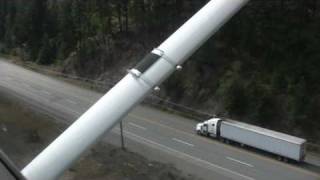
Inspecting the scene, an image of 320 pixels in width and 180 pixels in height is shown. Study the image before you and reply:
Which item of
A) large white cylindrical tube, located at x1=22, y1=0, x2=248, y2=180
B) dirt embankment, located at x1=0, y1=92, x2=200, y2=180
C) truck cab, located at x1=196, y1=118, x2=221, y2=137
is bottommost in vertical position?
truck cab, located at x1=196, y1=118, x2=221, y2=137

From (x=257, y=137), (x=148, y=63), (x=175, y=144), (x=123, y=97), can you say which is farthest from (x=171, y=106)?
(x=123, y=97)

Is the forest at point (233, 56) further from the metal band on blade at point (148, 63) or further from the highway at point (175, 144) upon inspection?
the metal band on blade at point (148, 63)

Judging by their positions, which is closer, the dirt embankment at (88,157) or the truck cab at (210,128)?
the dirt embankment at (88,157)

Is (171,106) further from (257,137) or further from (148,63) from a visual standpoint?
(148,63)

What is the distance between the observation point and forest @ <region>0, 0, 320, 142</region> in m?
43.8

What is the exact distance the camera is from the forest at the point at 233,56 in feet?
144

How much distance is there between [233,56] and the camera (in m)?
52.1

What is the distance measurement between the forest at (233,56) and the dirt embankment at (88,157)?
12.5 m

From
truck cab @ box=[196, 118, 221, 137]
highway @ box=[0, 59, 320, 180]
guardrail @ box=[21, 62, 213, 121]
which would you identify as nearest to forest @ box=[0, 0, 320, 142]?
guardrail @ box=[21, 62, 213, 121]

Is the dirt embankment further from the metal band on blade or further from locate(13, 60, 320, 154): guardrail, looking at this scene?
the metal band on blade

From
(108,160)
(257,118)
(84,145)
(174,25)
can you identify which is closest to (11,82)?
(174,25)

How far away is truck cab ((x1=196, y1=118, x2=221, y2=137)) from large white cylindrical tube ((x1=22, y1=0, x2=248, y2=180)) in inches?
1112

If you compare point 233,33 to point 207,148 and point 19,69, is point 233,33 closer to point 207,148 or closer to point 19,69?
point 207,148

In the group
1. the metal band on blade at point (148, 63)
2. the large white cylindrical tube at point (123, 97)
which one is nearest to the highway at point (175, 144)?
the large white cylindrical tube at point (123, 97)
